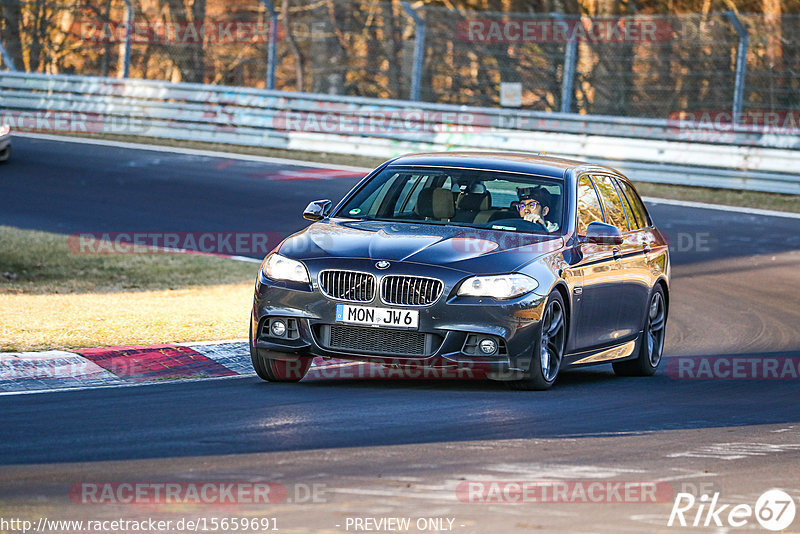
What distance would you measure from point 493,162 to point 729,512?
471 centimetres

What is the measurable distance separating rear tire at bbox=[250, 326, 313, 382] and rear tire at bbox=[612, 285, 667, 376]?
9.55 ft

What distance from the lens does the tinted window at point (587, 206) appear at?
10.1m

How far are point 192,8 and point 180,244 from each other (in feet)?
74.0

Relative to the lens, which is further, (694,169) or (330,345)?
(694,169)

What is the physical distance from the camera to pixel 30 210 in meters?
18.9

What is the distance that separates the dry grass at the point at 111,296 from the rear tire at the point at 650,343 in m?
3.07

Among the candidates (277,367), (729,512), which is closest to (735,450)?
(729,512)

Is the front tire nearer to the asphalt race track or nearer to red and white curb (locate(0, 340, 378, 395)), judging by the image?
the asphalt race track

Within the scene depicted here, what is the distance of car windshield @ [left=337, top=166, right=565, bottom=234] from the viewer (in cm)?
977

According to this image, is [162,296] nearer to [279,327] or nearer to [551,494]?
[279,327]

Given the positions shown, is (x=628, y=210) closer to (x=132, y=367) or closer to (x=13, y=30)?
(x=132, y=367)

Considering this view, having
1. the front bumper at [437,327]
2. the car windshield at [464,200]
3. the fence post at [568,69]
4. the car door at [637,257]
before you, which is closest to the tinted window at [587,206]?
the car windshield at [464,200]

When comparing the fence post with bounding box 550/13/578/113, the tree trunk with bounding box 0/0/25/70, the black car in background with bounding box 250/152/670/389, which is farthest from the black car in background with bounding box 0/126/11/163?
the black car in background with bounding box 250/152/670/389

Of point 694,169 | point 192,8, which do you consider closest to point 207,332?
point 694,169
